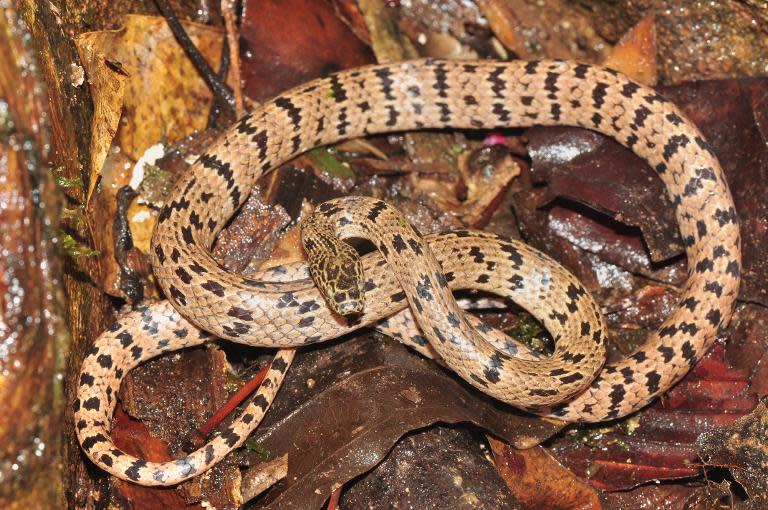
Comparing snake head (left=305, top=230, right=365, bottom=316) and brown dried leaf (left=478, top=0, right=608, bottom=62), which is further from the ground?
brown dried leaf (left=478, top=0, right=608, bottom=62)

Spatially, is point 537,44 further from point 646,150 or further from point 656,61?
point 646,150

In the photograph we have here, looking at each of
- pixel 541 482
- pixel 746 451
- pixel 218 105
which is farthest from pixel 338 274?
pixel 746 451

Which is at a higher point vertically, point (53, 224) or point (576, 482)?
point (53, 224)

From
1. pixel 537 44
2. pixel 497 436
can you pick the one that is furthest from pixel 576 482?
pixel 537 44

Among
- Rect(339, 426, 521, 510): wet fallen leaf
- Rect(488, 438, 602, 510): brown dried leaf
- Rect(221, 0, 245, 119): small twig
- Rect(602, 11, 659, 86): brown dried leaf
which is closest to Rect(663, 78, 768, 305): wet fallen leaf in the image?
Rect(602, 11, 659, 86): brown dried leaf

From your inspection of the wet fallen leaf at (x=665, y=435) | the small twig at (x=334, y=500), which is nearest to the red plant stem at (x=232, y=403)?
the small twig at (x=334, y=500)

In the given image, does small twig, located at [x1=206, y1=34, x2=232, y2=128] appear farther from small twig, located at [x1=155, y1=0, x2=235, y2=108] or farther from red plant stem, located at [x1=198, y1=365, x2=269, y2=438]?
red plant stem, located at [x1=198, y1=365, x2=269, y2=438]

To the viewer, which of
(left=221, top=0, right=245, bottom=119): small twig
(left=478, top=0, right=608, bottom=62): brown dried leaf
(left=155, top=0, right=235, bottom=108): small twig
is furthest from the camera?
(left=478, top=0, right=608, bottom=62): brown dried leaf
